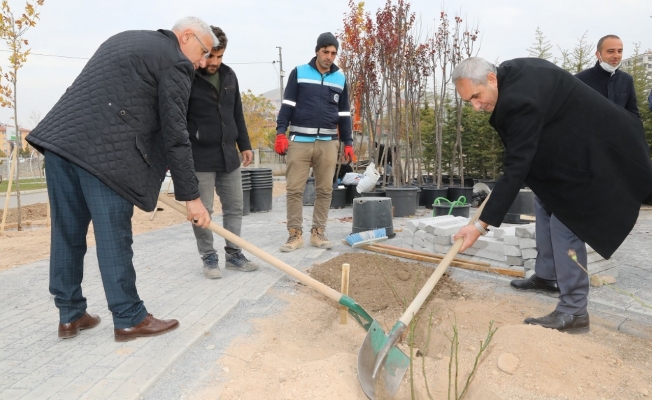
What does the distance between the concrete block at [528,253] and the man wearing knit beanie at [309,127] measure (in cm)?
195

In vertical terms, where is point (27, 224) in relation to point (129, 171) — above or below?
below

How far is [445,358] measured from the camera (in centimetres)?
259

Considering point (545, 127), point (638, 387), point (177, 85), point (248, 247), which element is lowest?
point (638, 387)

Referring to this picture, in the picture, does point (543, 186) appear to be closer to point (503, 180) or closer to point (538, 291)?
point (503, 180)

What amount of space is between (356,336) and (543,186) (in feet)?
4.60

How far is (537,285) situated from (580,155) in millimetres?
1430

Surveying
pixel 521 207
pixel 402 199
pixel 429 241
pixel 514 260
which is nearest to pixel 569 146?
pixel 514 260

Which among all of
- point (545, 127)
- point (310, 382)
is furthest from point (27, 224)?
point (545, 127)

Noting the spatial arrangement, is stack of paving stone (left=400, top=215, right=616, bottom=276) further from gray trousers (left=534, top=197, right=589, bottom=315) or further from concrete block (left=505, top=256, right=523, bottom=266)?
gray trousers (left=534, top=197, right=589, bottom=315)

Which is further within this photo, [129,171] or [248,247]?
[248,247]

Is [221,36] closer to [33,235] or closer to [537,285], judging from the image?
[537,285]

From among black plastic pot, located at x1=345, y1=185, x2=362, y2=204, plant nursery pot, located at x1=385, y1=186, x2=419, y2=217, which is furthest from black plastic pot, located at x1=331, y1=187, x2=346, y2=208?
plant nursery pot, located at x1=385, y1=186, x2=419, y2=217

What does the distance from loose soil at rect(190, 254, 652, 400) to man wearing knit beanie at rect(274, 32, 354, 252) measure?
1.79m

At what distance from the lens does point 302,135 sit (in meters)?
4.96
